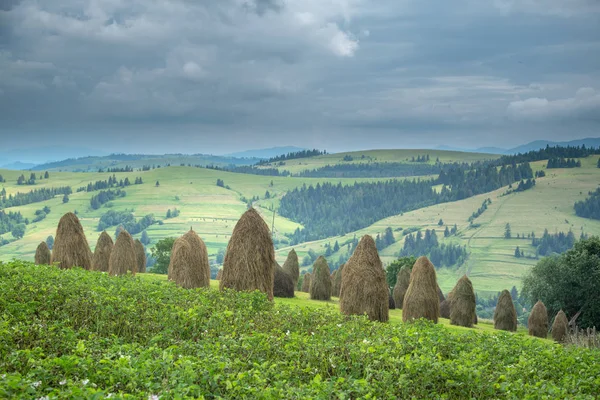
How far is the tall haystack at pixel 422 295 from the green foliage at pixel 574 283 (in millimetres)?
28312

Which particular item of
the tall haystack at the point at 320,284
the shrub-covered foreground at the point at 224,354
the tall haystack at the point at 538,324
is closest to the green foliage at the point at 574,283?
the tall haystack at the point at 538,324

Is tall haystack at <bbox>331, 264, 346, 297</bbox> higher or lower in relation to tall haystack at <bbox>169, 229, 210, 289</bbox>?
lower

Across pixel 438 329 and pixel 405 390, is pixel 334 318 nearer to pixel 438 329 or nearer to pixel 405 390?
pixel 438 329

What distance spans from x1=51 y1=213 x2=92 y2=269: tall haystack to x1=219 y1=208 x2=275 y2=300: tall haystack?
12.0m

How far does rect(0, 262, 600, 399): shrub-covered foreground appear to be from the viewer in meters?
8.59

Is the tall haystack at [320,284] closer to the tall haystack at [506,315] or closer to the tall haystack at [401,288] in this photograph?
the tall haystack at [401,288]

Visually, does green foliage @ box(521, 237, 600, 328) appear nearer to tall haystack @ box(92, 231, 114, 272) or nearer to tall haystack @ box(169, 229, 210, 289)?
tall haystack @ box(169, 229, 210, 289)

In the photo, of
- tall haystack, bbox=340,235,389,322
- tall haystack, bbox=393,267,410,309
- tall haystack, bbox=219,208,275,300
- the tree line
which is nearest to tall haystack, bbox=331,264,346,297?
tall haystack, bbox=393,267,410,309

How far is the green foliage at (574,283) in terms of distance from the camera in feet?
173


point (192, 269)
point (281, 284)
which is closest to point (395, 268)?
point (281, 284)

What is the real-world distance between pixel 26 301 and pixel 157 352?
6075 mm

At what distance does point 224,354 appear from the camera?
10.7 metres

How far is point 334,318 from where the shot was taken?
16.4 metres

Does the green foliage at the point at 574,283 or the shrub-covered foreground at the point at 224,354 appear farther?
the green foliage at the point at 574,283
